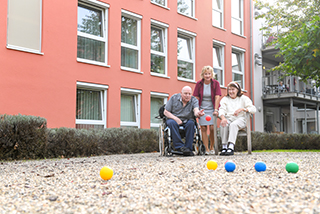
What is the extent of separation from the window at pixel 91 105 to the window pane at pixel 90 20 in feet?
5.68

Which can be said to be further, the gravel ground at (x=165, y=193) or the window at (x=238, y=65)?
the window at (x=238, y=65)

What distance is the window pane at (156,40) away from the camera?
39.3 feet

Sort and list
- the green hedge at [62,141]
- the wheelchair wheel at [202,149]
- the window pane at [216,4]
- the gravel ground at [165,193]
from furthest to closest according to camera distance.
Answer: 1. the window pane at [216,4]
2. the wheelchair wheel at [202,149]
3. the green hedge at [62,141]
4. the gravel ground at [165,193]

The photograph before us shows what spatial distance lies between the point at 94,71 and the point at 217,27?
7092mm

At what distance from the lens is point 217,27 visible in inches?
576

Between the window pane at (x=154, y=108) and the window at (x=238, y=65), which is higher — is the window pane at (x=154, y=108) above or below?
below

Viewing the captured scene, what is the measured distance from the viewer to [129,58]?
1108 cm

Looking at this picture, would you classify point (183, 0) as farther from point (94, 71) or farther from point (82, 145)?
point (82, 145)

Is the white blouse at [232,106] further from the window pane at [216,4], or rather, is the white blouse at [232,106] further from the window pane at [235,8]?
the window pane at [235,8]

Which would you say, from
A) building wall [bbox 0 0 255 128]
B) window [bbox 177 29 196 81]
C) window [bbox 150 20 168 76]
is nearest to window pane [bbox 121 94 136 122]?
building wall [bbox 0 0 255 128]

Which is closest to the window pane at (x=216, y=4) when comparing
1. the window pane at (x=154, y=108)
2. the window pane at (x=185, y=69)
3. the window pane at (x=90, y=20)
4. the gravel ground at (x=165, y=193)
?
the window pane at (x=185, y=69)

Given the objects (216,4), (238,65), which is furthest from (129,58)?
(238,65)

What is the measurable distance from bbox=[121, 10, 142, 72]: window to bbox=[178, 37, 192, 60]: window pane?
227cm

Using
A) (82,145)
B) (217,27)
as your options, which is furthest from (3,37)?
(217,27)
